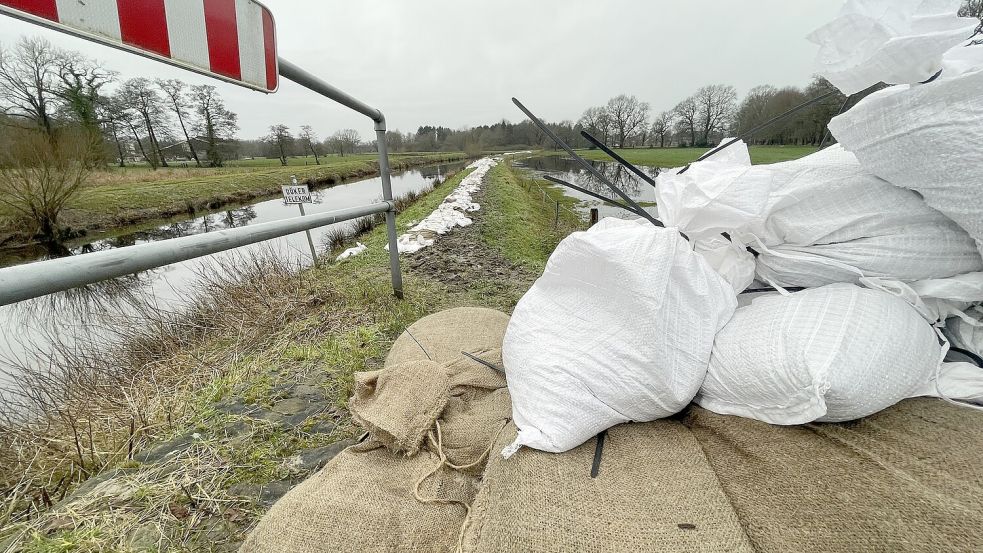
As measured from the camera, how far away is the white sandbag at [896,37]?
2.53ft

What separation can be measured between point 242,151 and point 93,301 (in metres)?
28.2

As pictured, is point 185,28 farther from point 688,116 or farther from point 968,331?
point 688,116

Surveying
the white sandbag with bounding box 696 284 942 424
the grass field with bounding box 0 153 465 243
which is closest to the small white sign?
the white sandbag with bounding box 696 284 942 424

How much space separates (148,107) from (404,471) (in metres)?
26.0

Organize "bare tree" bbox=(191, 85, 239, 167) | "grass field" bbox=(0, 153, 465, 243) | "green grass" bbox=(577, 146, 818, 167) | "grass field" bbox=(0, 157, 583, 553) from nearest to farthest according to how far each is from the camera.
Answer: "grass field" bbox=(0, 157, 583, 553) < "green grass" bbox=(577, 146, 818, 167) < "grass field" bbox=(0, 153, 465, 243) < "bare tree" bbox=(191, 85, 239, 167)

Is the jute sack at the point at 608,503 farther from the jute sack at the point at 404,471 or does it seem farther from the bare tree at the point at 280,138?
the bare tree at the point at 280,138

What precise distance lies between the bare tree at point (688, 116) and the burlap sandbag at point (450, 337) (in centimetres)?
4744

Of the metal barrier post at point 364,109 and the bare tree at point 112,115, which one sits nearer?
the metal barrier post at point 364,109

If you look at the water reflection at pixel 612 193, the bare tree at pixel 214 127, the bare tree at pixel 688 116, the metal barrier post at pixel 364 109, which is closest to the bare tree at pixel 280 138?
the bare tree at pixel 214 127

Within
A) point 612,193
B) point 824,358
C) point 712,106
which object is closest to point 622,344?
point 824,358

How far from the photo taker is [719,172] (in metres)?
1.06

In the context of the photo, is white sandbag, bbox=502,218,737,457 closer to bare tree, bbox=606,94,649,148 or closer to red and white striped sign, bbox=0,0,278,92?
red and white striped sign, bbox=0,0,278,92

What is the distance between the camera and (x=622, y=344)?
0.90 metres

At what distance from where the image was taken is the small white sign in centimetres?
396
